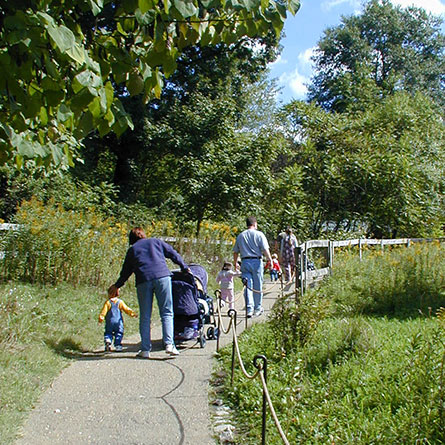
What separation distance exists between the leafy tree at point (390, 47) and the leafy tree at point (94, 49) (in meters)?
42.8

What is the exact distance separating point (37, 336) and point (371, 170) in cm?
1807

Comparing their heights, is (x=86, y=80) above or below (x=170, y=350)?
above

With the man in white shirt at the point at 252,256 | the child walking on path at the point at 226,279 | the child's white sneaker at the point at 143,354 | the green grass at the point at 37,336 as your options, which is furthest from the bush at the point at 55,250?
the child's white sneaker at the point at 143,354

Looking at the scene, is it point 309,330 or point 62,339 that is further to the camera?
point 62,339

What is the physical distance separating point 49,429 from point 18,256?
21.7 feet

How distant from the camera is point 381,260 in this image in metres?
14.1

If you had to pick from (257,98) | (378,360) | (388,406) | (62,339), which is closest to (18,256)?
(62,339)

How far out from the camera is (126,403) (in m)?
6.16

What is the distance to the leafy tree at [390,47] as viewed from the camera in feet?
151

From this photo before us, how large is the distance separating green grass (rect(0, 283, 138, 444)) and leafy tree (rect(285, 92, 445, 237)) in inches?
559

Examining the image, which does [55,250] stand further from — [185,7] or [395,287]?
[185,7]

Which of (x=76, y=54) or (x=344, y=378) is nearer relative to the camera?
(x=76, y=54)

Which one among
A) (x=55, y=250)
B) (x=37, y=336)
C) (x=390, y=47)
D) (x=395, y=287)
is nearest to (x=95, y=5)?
(x=37, y=336)

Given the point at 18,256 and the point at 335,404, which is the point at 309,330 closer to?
the point at 335,404
